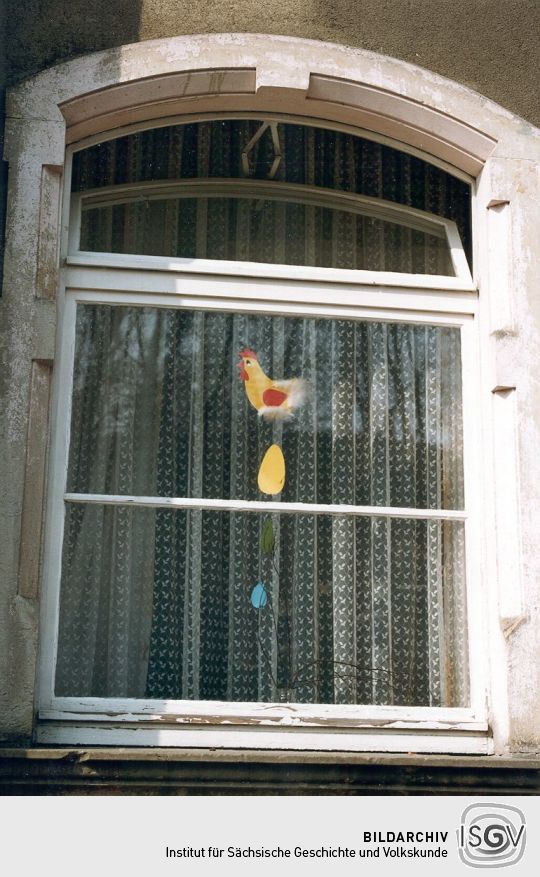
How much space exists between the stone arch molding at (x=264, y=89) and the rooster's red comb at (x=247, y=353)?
0.95 m

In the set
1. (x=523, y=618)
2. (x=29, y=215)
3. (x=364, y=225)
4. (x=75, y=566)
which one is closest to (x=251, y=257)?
(x=364, y=225)

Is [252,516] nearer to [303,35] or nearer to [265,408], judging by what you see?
[265,408]

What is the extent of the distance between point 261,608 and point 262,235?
150 cm

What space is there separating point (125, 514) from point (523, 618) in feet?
4.76

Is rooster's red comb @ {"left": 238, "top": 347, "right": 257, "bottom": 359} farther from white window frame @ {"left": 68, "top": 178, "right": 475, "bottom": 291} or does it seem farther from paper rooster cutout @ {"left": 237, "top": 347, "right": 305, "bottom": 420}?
white window frame @ {"left": 68, "top": 178, "right": 475, "bottom": 291}

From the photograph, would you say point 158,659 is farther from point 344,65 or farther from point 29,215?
point 344,65

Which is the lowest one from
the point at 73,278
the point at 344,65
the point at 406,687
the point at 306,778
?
the point at 306,778

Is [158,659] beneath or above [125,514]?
beneath

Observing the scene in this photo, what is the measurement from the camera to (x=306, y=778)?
175 inches

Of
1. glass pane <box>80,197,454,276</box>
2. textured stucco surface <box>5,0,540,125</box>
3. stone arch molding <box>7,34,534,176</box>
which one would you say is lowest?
glass pane <box>80,197,454,276</box>

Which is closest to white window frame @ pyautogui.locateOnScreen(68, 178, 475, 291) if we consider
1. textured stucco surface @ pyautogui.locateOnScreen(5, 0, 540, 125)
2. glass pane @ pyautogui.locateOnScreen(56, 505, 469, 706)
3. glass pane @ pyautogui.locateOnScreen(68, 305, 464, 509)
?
glass pane @ pyautogui.locateOnScreen(68, 305, 464, 509)

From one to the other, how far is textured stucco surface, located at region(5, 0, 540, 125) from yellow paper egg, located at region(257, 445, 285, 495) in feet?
5.21
